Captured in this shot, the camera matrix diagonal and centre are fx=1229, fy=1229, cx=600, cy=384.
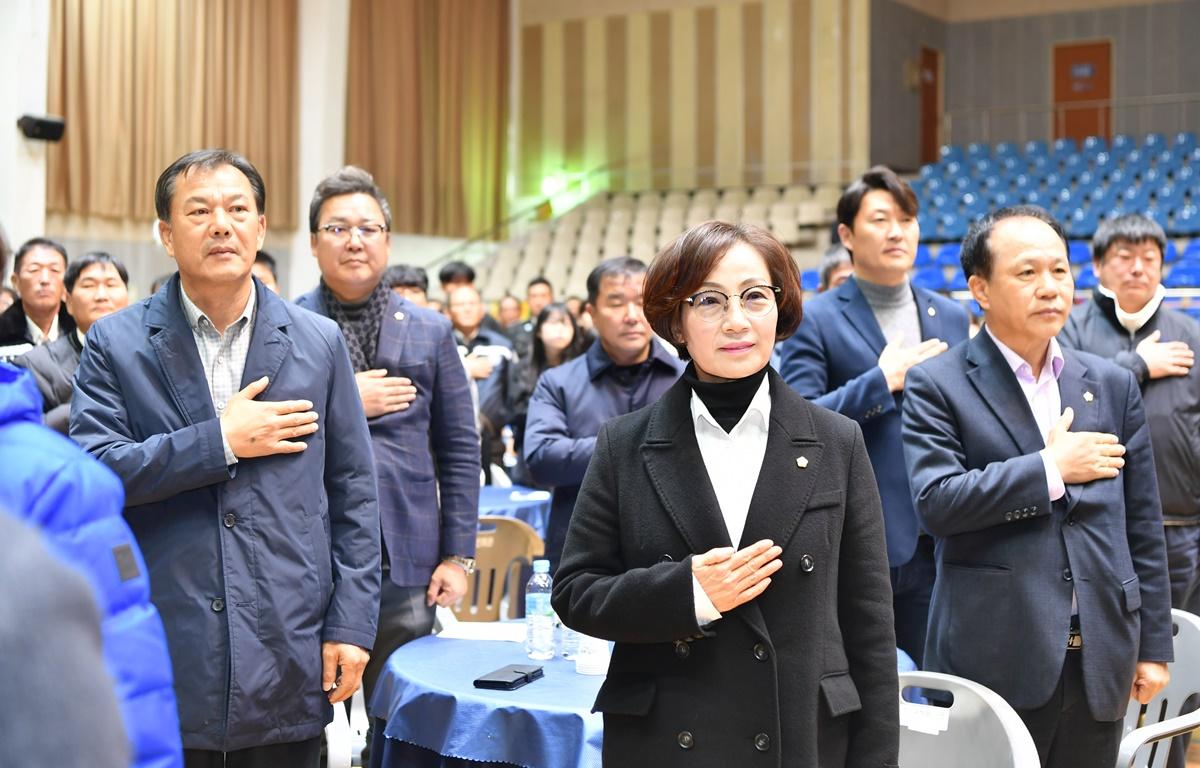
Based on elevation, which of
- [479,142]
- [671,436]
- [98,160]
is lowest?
[671,436]

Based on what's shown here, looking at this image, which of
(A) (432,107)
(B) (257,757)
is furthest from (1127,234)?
(A) (432,107)

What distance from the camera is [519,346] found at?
934cm

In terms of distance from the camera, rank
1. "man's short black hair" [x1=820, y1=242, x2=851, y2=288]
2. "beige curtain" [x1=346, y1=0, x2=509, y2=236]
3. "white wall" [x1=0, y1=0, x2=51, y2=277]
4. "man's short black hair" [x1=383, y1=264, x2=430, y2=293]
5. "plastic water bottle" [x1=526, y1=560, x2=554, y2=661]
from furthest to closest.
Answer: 1. "beige curtain" [x1=346, y1=0, x2=509, y2=236]
2. "white wall" [x1=0, y1=0, x2=51, y2=277]
3. "man's short black hair" [x1=383, y1=264, x2=430, y2=293]
4. "man's short black hair" [x1=820, y1=242, x2=851, y2=288]
5. "plastic water bottle" [x1=526, y1=560, x2=554, y2=661]

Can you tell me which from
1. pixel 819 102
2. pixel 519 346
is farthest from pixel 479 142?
pixel 519 346

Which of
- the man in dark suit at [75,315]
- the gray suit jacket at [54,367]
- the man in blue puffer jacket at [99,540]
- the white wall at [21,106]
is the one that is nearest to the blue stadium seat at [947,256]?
the white wall at [21,106]

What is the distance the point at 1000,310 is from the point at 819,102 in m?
14.5

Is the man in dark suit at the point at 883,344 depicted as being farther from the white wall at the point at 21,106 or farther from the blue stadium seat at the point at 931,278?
the blue stadium seat at the point at 931,278

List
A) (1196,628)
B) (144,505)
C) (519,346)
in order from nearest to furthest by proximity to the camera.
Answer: (144,505) < (1196,628) < (519,346)

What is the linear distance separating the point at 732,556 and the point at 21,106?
988 centimetres

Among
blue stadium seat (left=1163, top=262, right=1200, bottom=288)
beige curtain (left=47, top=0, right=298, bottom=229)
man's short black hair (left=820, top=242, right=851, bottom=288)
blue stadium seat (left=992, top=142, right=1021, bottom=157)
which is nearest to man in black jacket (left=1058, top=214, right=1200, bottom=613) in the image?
man's short black hair (left=820, top=242, right=851, bottom=288)

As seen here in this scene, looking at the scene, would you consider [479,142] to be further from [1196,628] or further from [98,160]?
[1196,628]

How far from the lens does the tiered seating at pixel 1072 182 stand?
1295cm

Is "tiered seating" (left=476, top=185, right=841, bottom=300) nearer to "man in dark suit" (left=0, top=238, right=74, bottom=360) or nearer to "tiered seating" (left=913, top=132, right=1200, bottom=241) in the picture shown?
"tiered seating" (left=913, top=132, right=1200, bottom=241)

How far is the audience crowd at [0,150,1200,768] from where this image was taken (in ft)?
5.62
